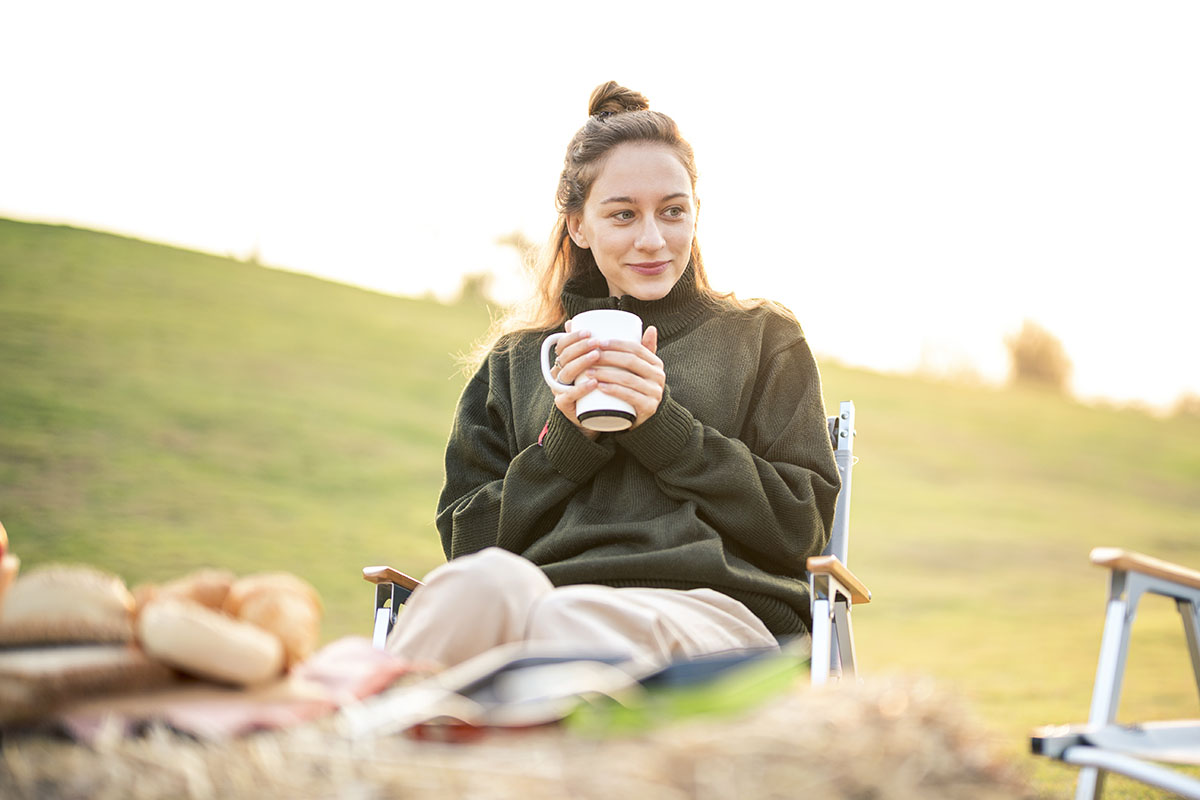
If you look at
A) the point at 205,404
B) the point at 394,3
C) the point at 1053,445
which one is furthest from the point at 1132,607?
the point at 1053,445

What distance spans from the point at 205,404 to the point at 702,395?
8.46 m

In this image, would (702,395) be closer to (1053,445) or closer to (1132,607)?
(1132,607)

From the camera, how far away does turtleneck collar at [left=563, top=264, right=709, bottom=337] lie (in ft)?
7.92

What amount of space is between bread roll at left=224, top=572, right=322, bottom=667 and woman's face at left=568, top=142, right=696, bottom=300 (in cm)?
127

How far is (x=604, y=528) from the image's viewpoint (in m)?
2.14

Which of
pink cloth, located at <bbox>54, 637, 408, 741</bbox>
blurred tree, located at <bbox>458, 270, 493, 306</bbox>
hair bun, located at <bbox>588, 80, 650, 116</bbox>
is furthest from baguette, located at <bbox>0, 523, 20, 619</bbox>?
blurred tree, located at <bbox>458, 270, 493, 306</bbox>

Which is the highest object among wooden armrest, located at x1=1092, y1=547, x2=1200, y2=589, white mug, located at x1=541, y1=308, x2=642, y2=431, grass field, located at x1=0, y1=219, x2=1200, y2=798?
white mug, located at x1=541, y1=308, x2=642, y2=431

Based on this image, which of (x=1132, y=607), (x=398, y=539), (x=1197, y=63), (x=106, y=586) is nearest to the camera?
(x=106, y=586)

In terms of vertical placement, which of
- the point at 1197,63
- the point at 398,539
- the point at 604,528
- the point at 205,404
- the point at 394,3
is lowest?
the point at 398,539

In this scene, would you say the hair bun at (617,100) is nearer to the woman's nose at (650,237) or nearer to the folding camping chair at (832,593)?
the woman's nose at (650,237)

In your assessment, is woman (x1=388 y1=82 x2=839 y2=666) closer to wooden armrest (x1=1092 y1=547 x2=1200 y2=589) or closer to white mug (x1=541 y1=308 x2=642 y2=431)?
A: white mug (x1=541 y1=308 x2=642 y2=431)

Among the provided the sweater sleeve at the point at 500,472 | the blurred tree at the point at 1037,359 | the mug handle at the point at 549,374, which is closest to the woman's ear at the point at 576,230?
the sweater sleeve at the point at 500,472

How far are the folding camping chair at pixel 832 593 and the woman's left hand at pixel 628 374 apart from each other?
1.43 ft

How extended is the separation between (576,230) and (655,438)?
2.36ft
